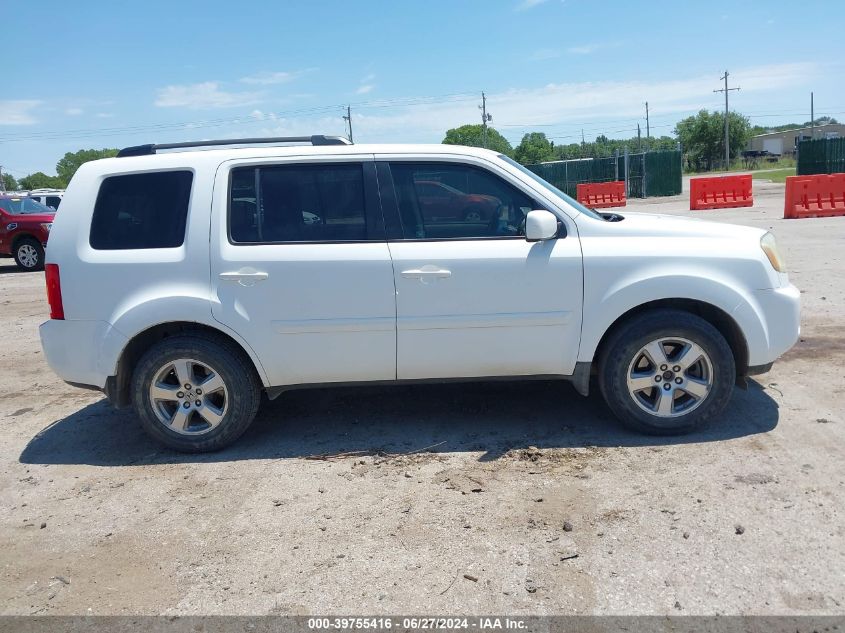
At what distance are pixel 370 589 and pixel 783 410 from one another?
339 cm

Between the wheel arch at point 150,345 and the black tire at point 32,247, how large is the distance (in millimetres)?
13869

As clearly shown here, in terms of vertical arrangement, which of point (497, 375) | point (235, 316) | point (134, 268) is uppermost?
point (134, 268)

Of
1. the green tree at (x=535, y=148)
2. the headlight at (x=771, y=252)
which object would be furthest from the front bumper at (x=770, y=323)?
the green tree at (x=535, y=148)

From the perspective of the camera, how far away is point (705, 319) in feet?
15.9

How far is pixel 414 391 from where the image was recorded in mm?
5957

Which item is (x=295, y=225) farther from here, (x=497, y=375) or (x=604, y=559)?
(x=604, y=559)

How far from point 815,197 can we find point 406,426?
17.0 metres

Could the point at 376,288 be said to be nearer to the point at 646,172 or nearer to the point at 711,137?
the point at 646,172

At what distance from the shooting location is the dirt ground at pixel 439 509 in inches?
127

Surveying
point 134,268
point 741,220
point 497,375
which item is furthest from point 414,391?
point 741,220

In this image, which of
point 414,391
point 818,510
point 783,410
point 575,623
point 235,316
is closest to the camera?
point 575,623

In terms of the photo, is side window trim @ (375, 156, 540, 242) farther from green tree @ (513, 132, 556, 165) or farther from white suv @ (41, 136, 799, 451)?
green tree @ (513, 132, 556, 165)

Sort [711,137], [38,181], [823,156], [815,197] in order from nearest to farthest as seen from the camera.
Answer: [815,197], [823,156], [711,137], [38,181]

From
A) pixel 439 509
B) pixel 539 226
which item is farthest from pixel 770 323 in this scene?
pixel 439 509
